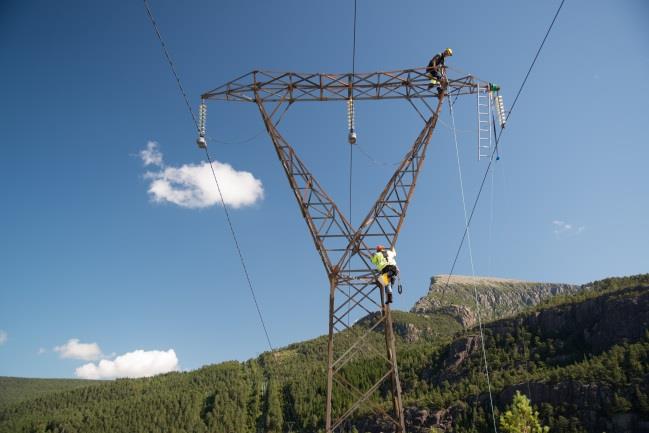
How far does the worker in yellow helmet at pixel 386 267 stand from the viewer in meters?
15.3

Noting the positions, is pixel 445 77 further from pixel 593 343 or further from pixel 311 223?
pixel 593 343

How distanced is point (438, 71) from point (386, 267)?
756cm

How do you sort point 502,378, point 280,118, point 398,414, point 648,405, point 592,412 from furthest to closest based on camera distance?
point 502,378 → point 592,412 → point 648,405 → point 280,118 → point 398,414

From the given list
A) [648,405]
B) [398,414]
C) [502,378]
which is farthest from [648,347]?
[398,414]

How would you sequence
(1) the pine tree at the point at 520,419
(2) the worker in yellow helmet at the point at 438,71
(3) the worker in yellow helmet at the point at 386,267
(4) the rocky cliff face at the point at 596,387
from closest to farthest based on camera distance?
1. (3) the worker in yellow helmet at the point at 386,267
2. (2) the worker in yellow helmet at the point at 438,71
3. (1) the pine tree at the point at 520,419
4. (4) the rocky cliff face at the point at 596,387

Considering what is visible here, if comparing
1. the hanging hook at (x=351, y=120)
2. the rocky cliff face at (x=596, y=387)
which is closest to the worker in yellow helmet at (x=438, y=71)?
the hanging hook at (x=351, y=120)

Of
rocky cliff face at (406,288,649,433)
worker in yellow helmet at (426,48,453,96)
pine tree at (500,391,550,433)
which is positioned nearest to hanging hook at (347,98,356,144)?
worker in yellow helmet at (426,48,453,96)

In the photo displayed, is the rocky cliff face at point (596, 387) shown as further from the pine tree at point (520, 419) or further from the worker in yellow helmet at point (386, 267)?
the worker in yellow helmet at point (386, 267)

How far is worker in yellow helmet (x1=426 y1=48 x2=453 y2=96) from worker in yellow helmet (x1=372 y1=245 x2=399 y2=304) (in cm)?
642

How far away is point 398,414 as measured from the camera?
1580 cm

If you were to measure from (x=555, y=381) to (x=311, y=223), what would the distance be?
163 m

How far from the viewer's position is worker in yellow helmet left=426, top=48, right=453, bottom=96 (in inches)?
690

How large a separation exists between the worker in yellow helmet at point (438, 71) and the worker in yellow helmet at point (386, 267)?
642 cm

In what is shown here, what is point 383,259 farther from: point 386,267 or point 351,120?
point 351,120
